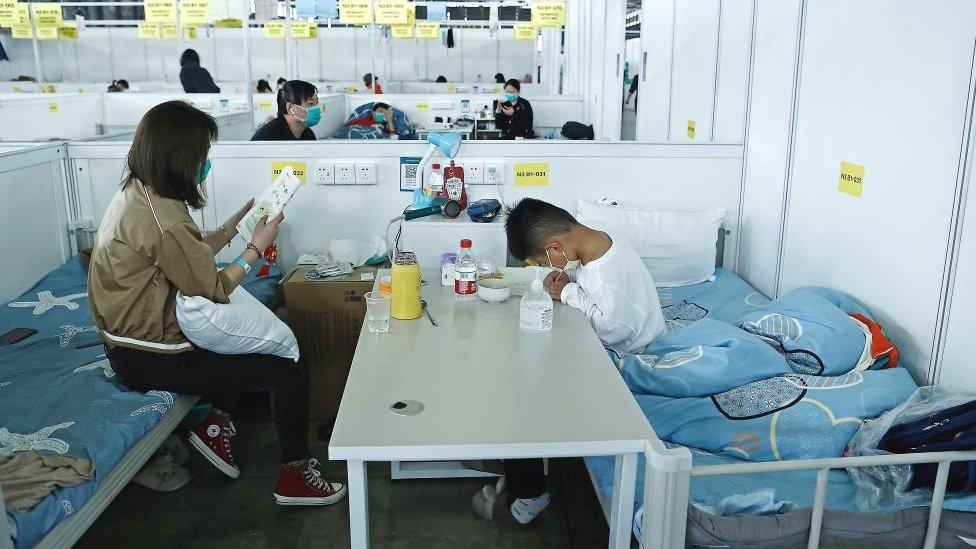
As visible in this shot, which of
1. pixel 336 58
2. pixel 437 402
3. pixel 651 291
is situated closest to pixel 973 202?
pixel 651 291

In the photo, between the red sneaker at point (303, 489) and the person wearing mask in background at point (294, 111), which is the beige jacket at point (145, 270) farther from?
the person wearing mask in background at point (294, 111)

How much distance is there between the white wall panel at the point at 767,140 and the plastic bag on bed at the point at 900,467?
55.4 inches

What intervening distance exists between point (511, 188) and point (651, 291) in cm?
132

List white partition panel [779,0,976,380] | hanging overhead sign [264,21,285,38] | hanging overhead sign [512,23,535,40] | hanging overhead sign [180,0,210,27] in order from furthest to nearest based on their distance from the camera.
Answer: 1. hanging overhead sign [512,23,535,40]
2. hanging overhead sign [264,21,285,38]
3. hanging overhead sign [180,0,210,27]
4. white partition panel [779,0,976,380]

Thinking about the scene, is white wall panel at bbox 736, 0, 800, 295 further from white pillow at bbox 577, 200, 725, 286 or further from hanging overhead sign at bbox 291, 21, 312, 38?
hanging overhead sign at bbox 291, 21, 312, 38

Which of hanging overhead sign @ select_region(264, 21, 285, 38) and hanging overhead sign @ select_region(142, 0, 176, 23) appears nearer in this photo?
hanging overhead sign @ select_region(142, 0, 176, 23)

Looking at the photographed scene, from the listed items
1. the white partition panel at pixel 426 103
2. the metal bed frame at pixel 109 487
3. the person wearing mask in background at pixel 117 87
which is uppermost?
the person wearing mask in background at pixel 117 87

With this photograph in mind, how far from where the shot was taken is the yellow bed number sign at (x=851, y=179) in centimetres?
261

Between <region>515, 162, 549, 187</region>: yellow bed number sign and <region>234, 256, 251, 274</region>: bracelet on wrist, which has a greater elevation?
<region>515, 162, 549, 187</region>: yellow bed number sign

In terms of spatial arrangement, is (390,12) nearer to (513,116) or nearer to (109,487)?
(513,116)

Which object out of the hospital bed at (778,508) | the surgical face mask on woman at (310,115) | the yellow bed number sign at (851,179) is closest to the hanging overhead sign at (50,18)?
the surgical face mask on woman at (310,115)

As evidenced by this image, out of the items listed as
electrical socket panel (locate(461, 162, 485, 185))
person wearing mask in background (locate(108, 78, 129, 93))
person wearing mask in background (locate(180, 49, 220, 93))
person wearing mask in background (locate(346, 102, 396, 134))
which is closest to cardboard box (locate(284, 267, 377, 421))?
electrical socket panel (locate(461, 162, 485, 185))

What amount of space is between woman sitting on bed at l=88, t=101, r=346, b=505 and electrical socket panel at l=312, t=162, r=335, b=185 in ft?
3.62

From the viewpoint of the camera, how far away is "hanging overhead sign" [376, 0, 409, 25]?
637 cm
